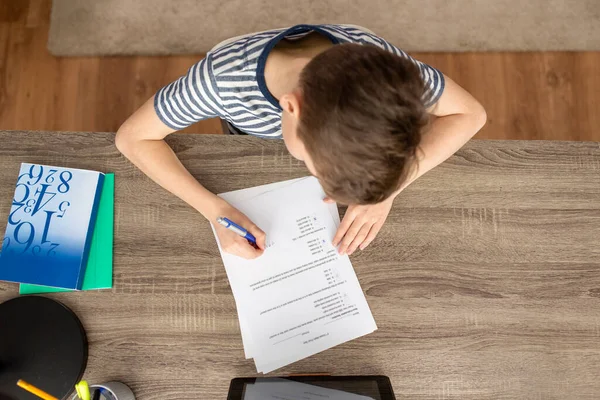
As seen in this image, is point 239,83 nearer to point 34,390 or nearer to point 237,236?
point 237,236

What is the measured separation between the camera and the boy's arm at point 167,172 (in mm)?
764

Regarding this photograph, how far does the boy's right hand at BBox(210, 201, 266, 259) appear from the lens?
75 centimetres

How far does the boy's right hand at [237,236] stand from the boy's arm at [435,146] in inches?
4.9

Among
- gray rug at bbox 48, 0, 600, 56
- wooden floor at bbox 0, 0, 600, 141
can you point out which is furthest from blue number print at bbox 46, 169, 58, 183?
gray rug at bbox 48, 0, 600, 56

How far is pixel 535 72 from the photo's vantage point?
5.21 ft

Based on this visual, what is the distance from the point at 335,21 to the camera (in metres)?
1.59

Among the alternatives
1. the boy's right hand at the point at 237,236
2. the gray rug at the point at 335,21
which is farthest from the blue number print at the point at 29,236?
the gray rug at the point at 335,21

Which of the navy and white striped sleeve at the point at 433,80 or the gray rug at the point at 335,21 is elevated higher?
the navy and white striped sleeve at the point at 433,80

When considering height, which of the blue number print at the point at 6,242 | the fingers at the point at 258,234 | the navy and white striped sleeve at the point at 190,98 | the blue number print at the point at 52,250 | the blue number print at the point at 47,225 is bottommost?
the blue number print at the point at 6,242

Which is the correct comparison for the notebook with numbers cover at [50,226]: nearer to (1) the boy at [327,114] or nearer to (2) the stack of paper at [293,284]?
(1) the boy at [327,114]

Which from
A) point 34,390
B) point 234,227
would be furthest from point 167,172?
point 34,390

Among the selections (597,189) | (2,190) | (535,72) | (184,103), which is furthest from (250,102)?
(535,72)

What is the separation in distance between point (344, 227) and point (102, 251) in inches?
15.7

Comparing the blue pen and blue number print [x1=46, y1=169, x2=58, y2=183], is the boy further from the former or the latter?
blue number print [x1=46, y1=169, x2=58, y2=183]
